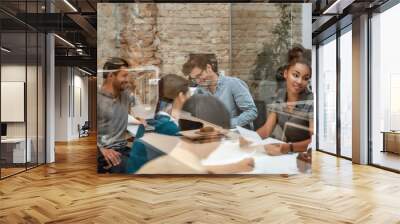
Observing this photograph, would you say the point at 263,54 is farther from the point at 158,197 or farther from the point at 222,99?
the point at 158,197

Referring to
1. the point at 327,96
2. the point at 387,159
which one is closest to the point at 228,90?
the point at 387,159

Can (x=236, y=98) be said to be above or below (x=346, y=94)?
below

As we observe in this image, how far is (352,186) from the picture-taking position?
595cm

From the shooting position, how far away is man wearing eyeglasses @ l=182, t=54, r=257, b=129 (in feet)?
22.8

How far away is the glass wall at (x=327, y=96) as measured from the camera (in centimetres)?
1048

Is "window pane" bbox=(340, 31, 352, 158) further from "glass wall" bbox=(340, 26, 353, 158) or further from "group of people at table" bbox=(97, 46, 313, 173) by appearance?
"group of people at table" bbox=(97, 46, 313, 173)

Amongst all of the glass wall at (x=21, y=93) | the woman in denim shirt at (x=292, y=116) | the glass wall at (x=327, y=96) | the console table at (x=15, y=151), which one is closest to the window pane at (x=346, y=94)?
the glass wall at (x=327, y=96)

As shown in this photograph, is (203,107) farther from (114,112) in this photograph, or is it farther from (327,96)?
(327,96)

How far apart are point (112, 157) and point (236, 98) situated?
2524mm

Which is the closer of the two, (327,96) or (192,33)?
(192,33)

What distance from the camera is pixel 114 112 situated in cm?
705

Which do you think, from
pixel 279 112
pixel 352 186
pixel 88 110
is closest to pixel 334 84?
pixel 279 112

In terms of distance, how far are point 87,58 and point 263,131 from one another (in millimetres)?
8467

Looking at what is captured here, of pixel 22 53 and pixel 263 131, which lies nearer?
pixel 263 131
